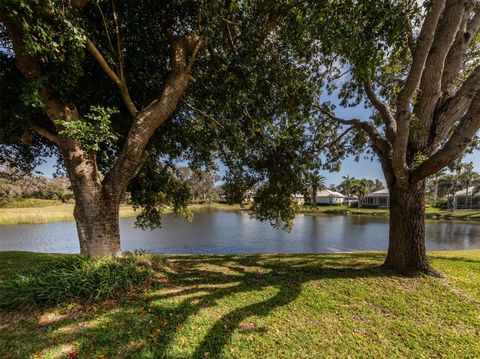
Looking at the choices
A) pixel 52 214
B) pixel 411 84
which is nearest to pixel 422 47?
pixel 411 84

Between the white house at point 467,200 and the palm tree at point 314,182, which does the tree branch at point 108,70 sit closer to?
the palm tree at point 314,182

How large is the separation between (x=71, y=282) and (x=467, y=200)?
6677cm

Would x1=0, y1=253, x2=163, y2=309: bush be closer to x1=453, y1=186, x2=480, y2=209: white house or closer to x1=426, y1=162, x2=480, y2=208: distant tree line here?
x1=426, y1=162, x2=480, y2=208: distant tree line

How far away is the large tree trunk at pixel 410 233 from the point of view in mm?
5617

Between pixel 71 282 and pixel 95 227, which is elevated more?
pixel 95 227

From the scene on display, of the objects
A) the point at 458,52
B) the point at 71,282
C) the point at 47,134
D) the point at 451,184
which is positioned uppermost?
the point at 451,184

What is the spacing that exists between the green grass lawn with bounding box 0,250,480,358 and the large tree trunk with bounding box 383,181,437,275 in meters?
0.40

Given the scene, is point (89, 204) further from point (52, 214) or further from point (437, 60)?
point (52, 214)

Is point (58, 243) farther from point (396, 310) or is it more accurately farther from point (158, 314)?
point (396, 310)

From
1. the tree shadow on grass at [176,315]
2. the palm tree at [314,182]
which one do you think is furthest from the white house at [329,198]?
the tree shadow on grass at [176,315]

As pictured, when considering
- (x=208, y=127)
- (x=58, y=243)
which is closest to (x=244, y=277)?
(x=208, y=127)

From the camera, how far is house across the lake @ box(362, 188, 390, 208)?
185 feet

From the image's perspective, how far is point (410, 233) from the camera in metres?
5.67

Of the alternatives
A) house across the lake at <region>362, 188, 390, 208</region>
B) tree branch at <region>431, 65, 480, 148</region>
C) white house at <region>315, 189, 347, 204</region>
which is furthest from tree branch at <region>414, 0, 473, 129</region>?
white house at <region>315, 189, 347, 204</region>
